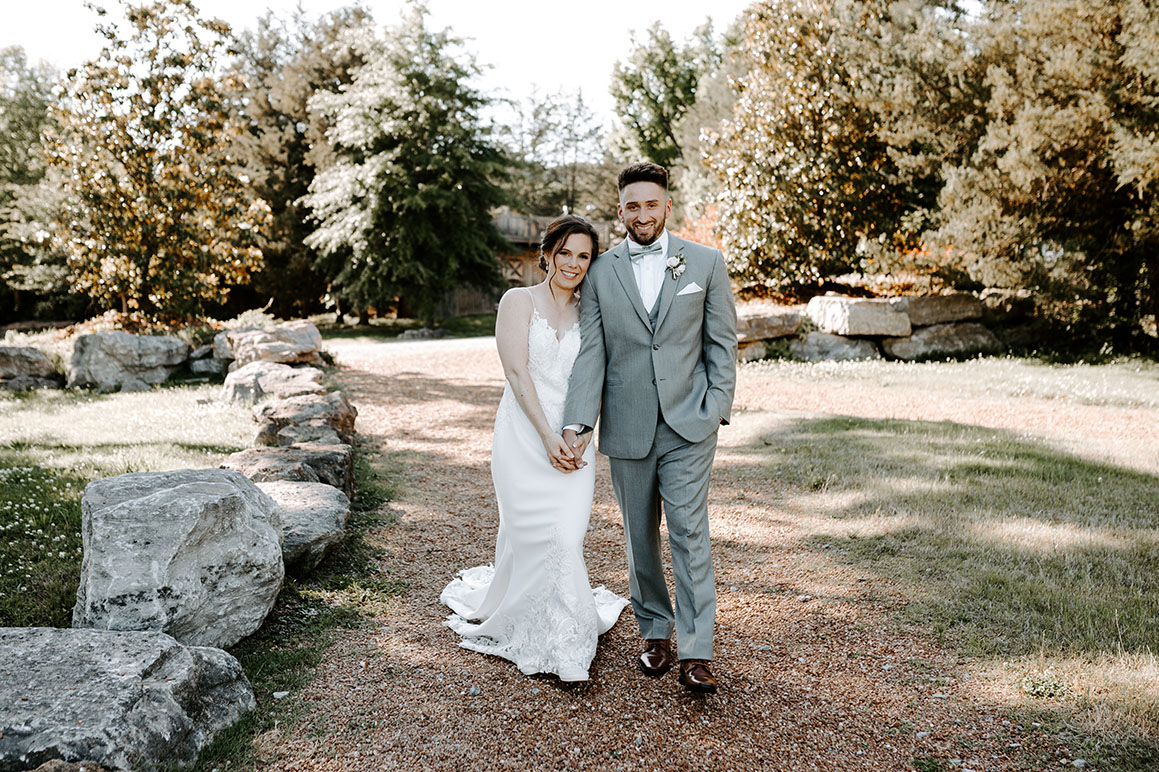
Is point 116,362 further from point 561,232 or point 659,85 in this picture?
point 659,85

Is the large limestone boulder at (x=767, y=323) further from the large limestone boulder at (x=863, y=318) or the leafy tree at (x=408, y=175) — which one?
the leafy tree at (x=408, y=175)

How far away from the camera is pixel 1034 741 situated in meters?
2.94

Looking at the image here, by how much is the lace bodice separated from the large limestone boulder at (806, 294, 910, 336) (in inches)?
427

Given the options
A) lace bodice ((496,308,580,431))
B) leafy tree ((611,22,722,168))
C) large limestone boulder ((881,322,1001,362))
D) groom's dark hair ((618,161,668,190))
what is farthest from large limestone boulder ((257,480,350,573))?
leafy tree ((611,22,722,168))

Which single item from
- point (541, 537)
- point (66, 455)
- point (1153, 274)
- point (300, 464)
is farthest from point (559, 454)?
point (1153, 274)

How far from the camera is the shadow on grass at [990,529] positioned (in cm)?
385

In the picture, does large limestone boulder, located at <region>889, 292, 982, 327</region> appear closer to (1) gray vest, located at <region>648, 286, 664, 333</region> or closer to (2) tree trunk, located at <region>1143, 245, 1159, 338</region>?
(2) tree trunk, located at <region>1143, 245, 1159, 338</region>

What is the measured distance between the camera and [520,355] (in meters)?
3.72

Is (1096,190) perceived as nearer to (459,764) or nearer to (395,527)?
(395,527)

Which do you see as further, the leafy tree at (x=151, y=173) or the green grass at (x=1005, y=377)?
the leafy tree at (x=151, y=173)

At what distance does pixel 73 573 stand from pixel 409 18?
68.0ft

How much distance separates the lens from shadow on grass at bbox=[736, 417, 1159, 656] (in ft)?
12.6

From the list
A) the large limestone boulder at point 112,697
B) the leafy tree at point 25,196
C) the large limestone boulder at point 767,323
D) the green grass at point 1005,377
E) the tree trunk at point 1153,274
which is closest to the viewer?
the large limestone boulder at point 112,697

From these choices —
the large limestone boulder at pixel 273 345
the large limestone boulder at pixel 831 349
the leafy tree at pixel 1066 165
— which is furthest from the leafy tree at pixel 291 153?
the leafy tree at pixel 1066 165
